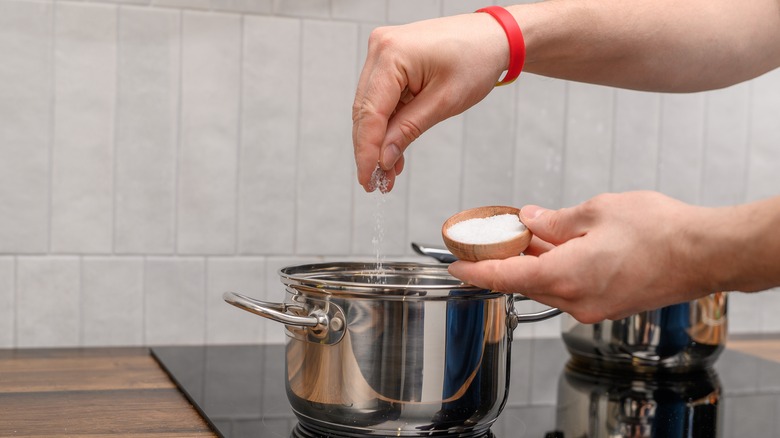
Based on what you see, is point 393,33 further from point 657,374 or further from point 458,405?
point 657,374

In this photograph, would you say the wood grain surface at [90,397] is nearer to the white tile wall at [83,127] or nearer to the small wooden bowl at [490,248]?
the white tile wall at [83,127]

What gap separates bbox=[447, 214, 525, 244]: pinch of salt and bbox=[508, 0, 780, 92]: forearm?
8.6 inches

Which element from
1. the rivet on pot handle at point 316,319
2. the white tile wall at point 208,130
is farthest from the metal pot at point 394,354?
the white tile wall at point 208,130

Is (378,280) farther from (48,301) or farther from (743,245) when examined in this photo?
(48,301)

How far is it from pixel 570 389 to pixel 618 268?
1.30ft

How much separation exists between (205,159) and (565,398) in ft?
2.08

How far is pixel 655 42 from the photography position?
0.95 m

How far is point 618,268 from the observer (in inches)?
26.1

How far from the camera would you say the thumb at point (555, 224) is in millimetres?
703

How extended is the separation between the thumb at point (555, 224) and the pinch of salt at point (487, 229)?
12 millimetres

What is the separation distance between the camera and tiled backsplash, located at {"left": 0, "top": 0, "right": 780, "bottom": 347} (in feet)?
3.94

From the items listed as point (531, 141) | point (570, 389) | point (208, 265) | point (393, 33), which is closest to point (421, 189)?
point (531, 141)

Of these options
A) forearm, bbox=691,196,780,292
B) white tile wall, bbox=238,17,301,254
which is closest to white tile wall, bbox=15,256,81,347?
white tile wall, bbox=238,17,301,254

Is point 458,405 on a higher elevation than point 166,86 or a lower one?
lower
